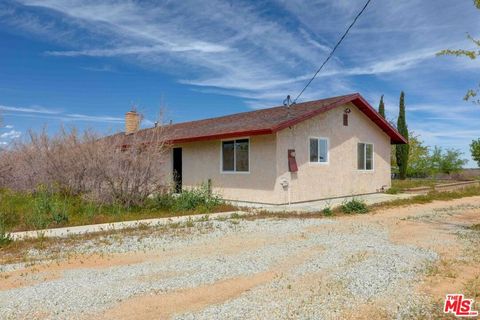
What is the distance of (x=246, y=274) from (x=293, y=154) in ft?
29.4

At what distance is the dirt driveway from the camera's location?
418cm

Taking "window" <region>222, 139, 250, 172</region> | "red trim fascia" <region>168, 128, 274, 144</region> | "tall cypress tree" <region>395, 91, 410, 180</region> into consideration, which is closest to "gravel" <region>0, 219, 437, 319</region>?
"red trim fascia" <region>168, 128, 274, 144</region>

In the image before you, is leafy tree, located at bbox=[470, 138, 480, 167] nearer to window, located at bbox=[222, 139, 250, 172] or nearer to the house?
the house

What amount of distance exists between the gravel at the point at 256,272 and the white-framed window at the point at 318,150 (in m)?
6.96

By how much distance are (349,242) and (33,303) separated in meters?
5.41

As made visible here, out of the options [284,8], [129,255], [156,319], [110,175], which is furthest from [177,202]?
[156,319]

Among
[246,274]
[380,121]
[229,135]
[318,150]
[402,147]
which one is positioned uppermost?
[380,121]

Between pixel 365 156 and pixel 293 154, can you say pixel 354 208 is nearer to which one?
pixel 293 154

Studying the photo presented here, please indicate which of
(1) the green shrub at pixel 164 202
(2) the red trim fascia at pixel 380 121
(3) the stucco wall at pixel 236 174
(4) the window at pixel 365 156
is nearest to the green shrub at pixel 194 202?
(1) the green shrub at pixel 164 202

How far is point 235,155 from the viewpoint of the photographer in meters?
15.2

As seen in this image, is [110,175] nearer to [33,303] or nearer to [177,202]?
[177,202]

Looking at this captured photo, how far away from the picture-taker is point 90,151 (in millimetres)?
14102

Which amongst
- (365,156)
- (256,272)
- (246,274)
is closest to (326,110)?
(365,156)

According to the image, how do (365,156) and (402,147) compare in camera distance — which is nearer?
(365,156)
